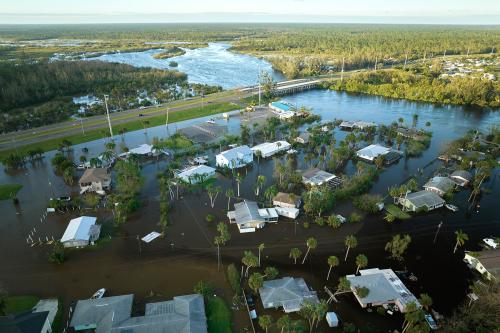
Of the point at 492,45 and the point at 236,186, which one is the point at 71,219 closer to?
the point at 236,186

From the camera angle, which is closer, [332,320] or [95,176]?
[332,320]

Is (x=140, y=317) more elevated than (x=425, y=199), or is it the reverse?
(x=140, y=317)

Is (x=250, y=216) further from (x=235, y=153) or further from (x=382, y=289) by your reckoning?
(x=235, y=153)

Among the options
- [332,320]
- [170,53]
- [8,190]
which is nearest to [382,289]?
[332,320]

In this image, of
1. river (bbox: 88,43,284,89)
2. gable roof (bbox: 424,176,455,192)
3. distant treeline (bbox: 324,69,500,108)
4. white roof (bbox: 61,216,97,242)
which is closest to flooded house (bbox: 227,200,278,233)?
white roof (bbox: 61,216,97,242)

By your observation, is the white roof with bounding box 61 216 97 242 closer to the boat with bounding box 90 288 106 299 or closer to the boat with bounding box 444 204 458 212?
the boat with bounding box 90 288 106 299
